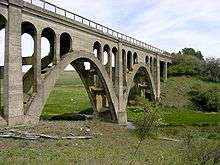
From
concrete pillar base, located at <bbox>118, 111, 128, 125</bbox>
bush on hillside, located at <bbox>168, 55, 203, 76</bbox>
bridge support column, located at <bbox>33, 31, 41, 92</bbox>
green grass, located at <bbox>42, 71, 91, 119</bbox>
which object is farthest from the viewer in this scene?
bush on hillside, located at <bbox>168, 55, 203, 76</bbox>

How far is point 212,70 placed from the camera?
10688cm

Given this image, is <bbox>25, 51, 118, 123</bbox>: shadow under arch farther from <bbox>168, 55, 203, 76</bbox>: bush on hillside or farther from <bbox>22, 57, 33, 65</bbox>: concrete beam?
<bbox>168, 55, 203, 76</bbox>: bush on hillside

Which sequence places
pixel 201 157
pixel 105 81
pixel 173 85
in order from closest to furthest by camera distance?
1. pixel 201 157
2. pixel 105 81
3. pixel 173 85

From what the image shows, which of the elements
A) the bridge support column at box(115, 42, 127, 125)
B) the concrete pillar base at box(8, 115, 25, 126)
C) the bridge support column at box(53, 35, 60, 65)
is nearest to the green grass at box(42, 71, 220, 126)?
the bridge support column at box(115, 42, 127, 125)

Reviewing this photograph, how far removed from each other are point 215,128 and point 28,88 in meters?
27.2

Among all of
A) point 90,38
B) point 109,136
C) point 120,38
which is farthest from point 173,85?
point 109,136

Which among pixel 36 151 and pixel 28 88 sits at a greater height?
pixel 28 88

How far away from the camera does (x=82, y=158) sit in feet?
84.6

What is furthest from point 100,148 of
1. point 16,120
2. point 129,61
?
point 129,61

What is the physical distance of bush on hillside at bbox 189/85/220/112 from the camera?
8294 centimetres

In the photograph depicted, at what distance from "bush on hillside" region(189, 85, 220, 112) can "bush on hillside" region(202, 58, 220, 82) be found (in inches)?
612

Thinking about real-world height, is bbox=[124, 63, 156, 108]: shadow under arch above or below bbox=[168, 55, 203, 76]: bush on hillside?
below

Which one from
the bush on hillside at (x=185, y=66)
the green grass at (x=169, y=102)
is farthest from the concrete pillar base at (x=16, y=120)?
the bush on hillside at (x=185, y=66)

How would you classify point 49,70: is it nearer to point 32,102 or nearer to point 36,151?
point 32,102
